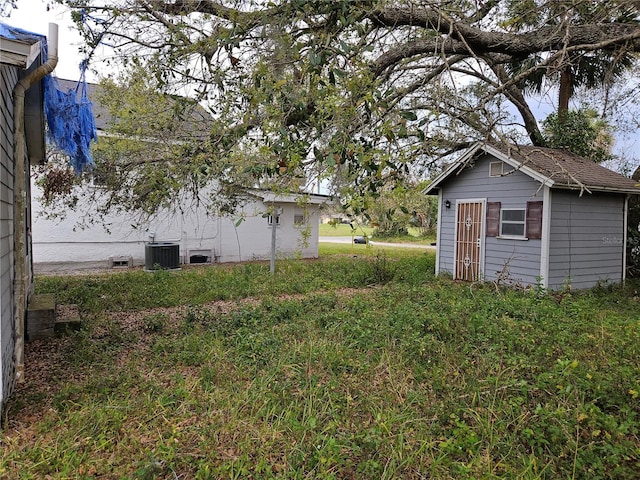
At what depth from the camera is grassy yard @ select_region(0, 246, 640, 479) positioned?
102 inches

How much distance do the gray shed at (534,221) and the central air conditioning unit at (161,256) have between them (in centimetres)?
787

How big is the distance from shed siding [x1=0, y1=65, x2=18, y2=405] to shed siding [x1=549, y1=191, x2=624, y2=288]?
29.6 feet

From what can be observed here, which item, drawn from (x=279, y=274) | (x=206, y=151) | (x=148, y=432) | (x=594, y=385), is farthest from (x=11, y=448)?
(x=279, y=274)

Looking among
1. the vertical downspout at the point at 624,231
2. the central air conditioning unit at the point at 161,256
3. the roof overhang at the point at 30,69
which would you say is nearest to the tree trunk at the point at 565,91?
the vertical downspout at the point at 624,231

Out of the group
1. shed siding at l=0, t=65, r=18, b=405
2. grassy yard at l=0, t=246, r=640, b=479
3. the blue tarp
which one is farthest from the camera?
the blue tarp

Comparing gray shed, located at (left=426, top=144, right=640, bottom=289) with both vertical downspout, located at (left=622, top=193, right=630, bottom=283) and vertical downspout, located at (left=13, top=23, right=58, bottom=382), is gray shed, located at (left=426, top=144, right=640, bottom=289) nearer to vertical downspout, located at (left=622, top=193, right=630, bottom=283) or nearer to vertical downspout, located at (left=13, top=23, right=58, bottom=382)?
vertical downspout, located at (left=622, top=193, right=630, bottom=283)

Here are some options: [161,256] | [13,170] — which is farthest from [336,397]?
[161,256]

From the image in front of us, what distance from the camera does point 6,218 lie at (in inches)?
138

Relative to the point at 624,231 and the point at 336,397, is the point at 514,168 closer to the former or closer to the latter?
the point at 624,231

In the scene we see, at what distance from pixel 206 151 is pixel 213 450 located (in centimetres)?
329

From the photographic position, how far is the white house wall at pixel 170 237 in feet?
38.4

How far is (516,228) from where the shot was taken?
9.16 meters

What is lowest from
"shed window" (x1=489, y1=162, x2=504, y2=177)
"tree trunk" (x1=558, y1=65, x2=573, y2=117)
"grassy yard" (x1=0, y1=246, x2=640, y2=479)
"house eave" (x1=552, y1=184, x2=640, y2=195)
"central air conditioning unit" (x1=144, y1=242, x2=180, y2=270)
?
"grassy yard" (x1=0, y1=246, x2=640, y2=479)

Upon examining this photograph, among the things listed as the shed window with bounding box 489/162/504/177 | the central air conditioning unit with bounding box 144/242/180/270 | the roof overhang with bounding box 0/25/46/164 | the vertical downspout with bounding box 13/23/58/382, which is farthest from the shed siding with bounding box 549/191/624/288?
the central air conditioning unit with bounding box 144/242/180/270
